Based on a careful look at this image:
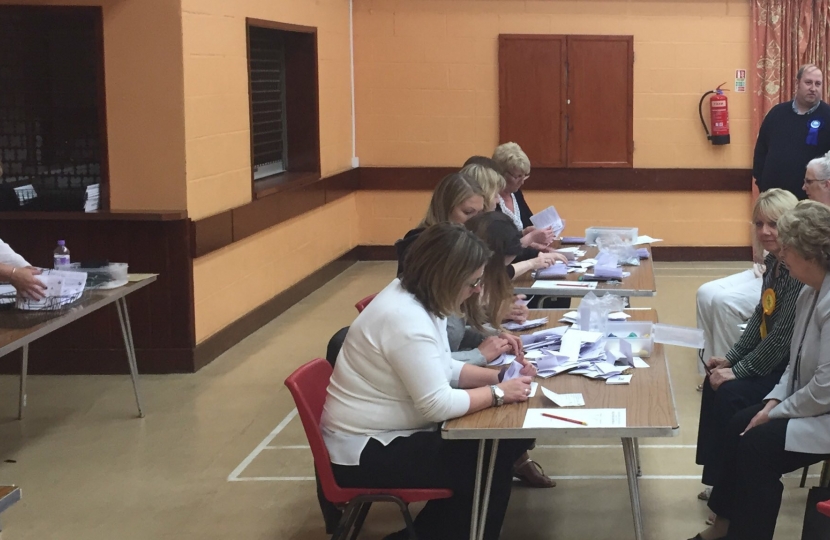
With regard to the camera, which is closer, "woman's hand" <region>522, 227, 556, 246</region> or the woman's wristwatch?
the woman's wristwatch

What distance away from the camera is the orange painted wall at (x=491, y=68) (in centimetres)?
870

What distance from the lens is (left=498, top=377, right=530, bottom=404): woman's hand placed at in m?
2.77

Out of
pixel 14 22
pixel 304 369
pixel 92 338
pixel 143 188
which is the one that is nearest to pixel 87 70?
pixel 14 22

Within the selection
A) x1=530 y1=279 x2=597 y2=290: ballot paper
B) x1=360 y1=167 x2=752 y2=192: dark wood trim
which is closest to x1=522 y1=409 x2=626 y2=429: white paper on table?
x1=530 y1=279 x2=597 y2=290: ballot paper

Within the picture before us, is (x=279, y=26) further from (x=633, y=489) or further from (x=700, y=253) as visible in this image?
(x=633, y=489)

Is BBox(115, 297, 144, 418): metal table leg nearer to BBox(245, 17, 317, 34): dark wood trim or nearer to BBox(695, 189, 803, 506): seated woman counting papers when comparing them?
BBox(245, 17, 317, 34): dark wood trim

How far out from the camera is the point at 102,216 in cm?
544

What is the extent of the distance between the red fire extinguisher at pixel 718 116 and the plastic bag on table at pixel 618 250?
3717 millimetres

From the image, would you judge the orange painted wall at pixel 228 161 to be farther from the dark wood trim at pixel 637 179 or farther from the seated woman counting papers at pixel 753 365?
the seated woman counting papers at pixel 753 365

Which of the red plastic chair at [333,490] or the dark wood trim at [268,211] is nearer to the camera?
the red plastic chair at [333,490]

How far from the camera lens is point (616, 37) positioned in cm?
871

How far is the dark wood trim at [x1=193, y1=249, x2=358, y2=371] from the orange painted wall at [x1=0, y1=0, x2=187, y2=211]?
0.87m

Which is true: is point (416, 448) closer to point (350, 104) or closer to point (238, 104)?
point (238, 104)

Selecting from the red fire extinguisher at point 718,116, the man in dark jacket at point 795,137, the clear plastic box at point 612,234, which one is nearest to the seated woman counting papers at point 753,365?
the clear plastic box at point 612,234
